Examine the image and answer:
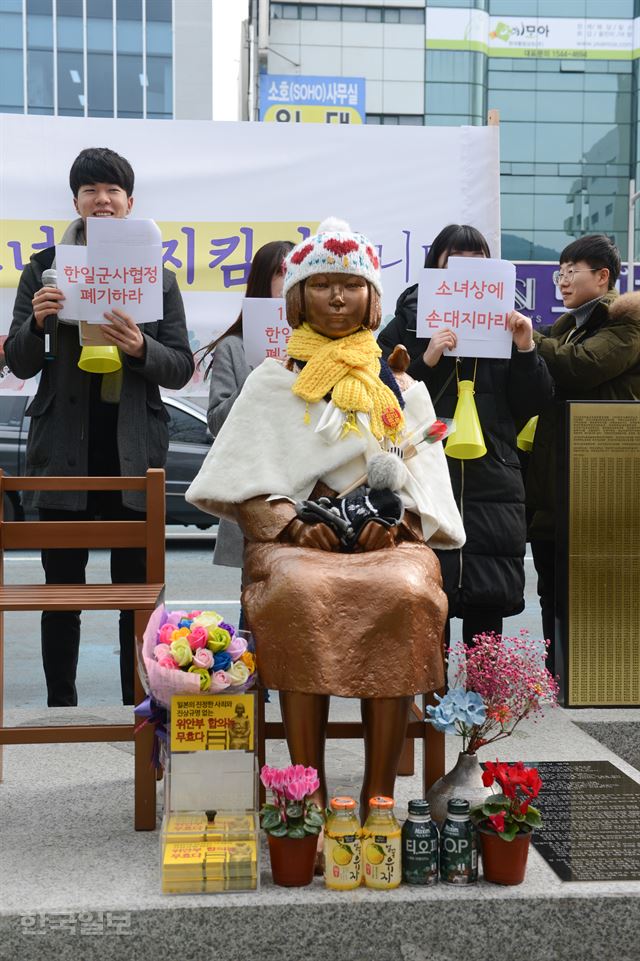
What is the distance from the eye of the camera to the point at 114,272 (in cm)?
379

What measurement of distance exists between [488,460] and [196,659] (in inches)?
65.3

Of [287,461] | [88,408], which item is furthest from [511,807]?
[88,408]

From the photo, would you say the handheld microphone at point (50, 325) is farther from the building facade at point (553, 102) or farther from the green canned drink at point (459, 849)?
the building facade at point (553, 102)

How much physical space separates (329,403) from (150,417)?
39.8 inches

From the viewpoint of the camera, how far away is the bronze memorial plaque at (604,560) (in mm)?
4238

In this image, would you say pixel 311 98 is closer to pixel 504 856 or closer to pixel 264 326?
pixel 264 326

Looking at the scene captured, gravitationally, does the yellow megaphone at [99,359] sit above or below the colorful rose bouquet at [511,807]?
above

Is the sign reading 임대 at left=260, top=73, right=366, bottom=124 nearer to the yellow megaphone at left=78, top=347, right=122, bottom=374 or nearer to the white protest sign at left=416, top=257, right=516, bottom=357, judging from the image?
the white protest sign at left=416, top=257, right=516, bottom=357

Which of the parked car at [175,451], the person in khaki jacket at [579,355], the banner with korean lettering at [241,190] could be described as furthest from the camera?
the parked car at [175,451]

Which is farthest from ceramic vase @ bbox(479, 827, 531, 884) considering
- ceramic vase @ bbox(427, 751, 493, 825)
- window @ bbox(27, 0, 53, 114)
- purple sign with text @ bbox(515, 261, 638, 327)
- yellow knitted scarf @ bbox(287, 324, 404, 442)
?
window @ bbox(27, 0, 53, 114)

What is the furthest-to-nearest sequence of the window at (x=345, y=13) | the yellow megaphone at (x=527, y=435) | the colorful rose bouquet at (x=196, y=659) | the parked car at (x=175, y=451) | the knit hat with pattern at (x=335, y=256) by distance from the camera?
the window at (x=345, y=13) → the parked car at (x=175, y=451) → the yellow megaphone at (x=527, y=435) → the knit hat with pattern at (x=335, y=256) → the colorful rose bouquet at (x=196, y=659)

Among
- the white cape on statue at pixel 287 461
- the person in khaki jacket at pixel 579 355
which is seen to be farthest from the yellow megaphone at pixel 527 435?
the white cape on statue at pixel 287 461

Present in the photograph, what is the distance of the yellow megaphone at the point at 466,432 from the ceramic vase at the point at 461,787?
1216mm

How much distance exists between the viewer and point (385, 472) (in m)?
3.01
